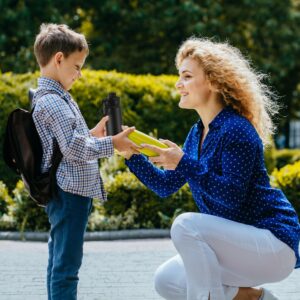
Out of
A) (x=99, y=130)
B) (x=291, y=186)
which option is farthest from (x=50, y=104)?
(x=291, y=186)

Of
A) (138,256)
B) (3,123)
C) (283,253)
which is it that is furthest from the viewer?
(3,123)

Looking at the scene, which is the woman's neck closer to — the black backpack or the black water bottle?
the black water bottle

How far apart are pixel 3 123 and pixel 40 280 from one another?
13.9ft

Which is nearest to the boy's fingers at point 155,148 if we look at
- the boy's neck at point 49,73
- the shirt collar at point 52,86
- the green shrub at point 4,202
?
the shirt collar at point 52,86

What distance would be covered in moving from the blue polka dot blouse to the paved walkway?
1.44 m

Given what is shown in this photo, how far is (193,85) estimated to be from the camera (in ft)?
13.6

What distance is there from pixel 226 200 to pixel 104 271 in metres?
2.46

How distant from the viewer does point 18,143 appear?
4059mm

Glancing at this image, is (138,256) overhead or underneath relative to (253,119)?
underneath

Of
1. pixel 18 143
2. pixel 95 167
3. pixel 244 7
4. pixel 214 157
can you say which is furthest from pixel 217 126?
pixel 244 7

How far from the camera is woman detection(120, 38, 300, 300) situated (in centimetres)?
387

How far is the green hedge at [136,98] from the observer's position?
9.97 m

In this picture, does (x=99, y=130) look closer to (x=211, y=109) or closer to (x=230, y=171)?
(x=211, y=109)

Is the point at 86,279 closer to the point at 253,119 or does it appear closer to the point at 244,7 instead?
the point at 253,119
